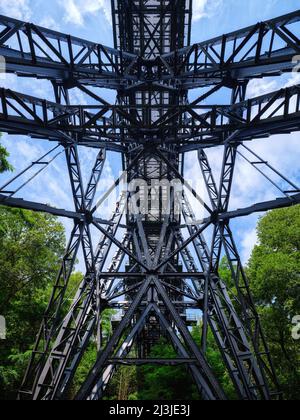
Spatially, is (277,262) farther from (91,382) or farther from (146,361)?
(91,382)

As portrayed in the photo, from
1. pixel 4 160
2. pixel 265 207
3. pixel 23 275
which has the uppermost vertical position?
pixel 4 160

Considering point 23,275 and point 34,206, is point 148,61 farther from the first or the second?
point 23,275

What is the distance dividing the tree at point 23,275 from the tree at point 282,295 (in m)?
12.4

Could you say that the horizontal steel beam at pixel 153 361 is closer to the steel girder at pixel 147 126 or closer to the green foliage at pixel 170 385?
the green foliage at pixel 170 385

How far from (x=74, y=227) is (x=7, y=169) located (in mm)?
6393

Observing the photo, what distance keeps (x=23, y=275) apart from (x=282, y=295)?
14.6 m

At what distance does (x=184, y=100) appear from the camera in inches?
650

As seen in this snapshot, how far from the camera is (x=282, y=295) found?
19.0 m

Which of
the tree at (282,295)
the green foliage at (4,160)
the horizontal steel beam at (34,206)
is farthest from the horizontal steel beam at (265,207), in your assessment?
the green foliage at (4,160)

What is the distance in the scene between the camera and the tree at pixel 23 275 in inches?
→ 801

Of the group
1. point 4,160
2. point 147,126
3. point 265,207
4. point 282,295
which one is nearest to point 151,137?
point 147,126

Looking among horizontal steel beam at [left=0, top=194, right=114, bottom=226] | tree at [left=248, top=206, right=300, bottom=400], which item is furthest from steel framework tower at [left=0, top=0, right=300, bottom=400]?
tree at [left=248, top=206, right=300, bottom=400]

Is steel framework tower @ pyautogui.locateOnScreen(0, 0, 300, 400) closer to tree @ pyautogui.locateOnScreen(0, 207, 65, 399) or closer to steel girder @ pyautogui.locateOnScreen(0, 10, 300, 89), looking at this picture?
steel girder @ pyautogui.locateOnScreen(0, 10, 300, 89)
